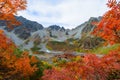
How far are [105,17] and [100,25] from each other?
95 centimetres

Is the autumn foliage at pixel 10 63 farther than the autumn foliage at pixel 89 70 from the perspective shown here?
Yes

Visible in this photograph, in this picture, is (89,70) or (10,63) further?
(10,63)

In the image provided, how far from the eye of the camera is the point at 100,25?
24.3m

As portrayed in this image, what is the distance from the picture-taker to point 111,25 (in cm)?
2316

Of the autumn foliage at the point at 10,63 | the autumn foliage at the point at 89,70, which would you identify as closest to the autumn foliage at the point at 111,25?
the autumn foliage at the point at 89,70

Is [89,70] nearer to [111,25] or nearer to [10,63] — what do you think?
[111,25]

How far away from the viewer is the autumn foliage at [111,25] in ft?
75.0

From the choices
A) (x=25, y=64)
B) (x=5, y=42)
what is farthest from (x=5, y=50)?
(x=25, y=64)

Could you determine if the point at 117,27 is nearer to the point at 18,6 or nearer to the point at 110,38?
the point at 110,38

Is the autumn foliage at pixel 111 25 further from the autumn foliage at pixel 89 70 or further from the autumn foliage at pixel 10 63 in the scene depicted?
the autumn foliage at pixel 10 63

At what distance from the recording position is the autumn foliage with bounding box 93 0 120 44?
22875 mm

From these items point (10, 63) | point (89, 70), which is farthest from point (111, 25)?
point (10, 63)

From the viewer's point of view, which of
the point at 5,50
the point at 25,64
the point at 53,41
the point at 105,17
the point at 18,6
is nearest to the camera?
the point at 105,17

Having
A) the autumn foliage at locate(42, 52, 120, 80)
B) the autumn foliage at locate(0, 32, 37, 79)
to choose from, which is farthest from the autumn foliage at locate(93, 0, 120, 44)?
the autumn foliage at locate(0, 32, 37, 79)
